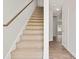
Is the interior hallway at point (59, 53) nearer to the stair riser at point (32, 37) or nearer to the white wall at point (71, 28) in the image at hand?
the white wall at point (71, 28)

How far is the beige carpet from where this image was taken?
13.0 feet

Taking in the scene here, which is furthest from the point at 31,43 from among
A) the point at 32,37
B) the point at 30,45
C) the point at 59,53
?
the point at 59,53

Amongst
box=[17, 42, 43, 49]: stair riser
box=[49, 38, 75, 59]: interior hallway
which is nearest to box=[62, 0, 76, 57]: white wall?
box=[49, 38, 75, 59]: interior hallway

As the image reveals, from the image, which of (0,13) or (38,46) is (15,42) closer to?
(38,46)

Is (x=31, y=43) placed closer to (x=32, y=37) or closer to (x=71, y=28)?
(x=32, y=37)

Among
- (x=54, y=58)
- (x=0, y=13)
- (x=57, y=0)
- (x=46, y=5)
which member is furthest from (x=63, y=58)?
(x=57, y=0)

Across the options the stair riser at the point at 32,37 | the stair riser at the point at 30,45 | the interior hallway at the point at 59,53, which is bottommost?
the interior hallway at the point at 59,53

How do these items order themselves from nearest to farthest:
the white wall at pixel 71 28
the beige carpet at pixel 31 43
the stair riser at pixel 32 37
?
1. the beige carpet at pixel 31 43
2. the stair riser at pixel 32 37
3. the white wall at pixel 71 28

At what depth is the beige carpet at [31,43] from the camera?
13.0ft

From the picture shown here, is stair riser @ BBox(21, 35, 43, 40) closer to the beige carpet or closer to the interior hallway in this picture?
the beige carpet

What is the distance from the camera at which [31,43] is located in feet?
15.0

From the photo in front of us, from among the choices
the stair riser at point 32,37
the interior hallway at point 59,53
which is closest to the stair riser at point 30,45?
the stair riser at point 32,37

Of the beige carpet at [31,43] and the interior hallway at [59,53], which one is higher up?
the beige carpet at [31,43]

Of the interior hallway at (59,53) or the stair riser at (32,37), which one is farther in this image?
the interior hallway at (59,53)
